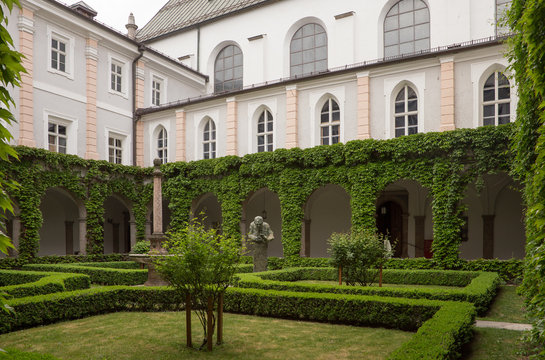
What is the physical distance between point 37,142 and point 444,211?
1689 centimetres

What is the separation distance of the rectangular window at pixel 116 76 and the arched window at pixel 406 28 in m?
13.8

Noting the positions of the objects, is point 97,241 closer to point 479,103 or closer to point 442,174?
point 442,174

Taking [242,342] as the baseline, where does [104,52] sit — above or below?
above

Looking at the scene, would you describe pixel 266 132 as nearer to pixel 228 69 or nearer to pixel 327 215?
pixel 327 215

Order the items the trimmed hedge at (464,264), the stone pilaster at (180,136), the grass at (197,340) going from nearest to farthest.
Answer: the grass at (197,340) → the trimmed hedge at (464,264) → the stone pilaster at (180,136)

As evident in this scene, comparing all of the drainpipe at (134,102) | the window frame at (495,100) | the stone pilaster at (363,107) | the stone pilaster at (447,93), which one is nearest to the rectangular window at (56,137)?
the drainpipe at (134,102)

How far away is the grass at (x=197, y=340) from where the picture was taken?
7.07 meters

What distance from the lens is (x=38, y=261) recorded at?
60.5 feet

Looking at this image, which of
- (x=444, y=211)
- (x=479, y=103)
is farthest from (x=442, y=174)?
(x=479, y=103)

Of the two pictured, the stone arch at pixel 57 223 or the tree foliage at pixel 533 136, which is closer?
the tree foliage at pixel 533 136

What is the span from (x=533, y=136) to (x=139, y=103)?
21.3 m

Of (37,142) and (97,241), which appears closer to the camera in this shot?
(37,142)

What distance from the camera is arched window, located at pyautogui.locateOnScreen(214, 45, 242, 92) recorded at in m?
28.2

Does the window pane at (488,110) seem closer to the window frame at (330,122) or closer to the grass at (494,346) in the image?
the window frame at (330,122)
